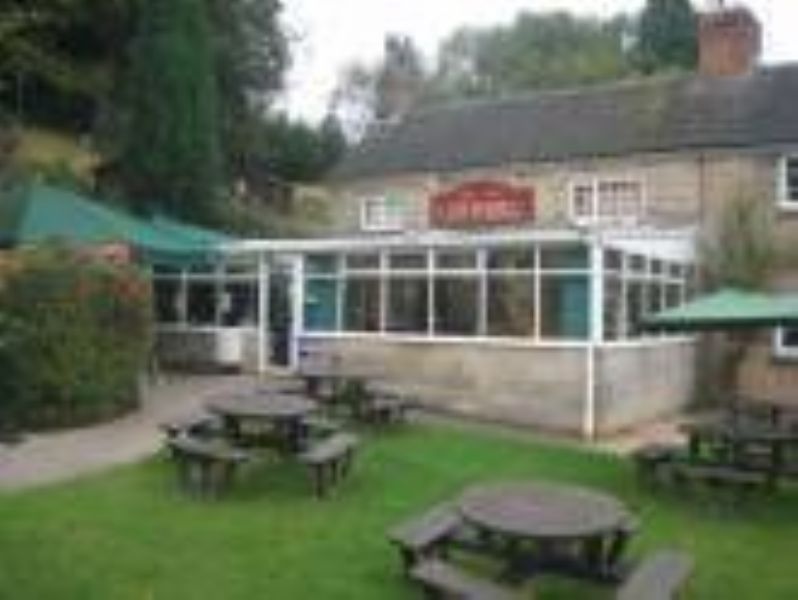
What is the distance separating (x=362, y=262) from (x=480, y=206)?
7.67ft

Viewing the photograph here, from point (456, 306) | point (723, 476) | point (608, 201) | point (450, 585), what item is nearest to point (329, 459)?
point (723, 476)

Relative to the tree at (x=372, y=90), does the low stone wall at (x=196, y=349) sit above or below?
below

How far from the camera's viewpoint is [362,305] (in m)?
21.1

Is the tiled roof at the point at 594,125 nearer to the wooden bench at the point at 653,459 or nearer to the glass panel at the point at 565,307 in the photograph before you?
the glass panel at the point at 565,307

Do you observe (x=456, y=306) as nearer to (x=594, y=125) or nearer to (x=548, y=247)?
(x=548, y=247)

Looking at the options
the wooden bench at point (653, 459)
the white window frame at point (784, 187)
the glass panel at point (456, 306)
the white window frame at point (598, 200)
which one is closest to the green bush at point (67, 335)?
the glass panel at point (456, 306)

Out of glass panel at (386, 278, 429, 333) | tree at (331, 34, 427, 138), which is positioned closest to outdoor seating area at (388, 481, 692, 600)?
glass panel at (386, 278, 429, 333)

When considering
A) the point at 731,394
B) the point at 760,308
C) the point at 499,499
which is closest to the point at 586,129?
the point at 731,394

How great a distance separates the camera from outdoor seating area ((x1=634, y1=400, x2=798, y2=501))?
1282 cm

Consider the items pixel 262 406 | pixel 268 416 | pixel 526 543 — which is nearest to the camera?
pixel 526 543

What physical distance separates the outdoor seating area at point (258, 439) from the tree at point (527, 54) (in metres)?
44.0

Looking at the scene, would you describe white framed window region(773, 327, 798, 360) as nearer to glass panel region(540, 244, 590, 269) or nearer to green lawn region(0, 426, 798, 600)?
glass panel region(540, 244, 590, 269)

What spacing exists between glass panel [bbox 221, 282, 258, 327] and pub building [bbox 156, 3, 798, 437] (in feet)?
1.56

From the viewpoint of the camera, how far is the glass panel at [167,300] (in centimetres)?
2556
